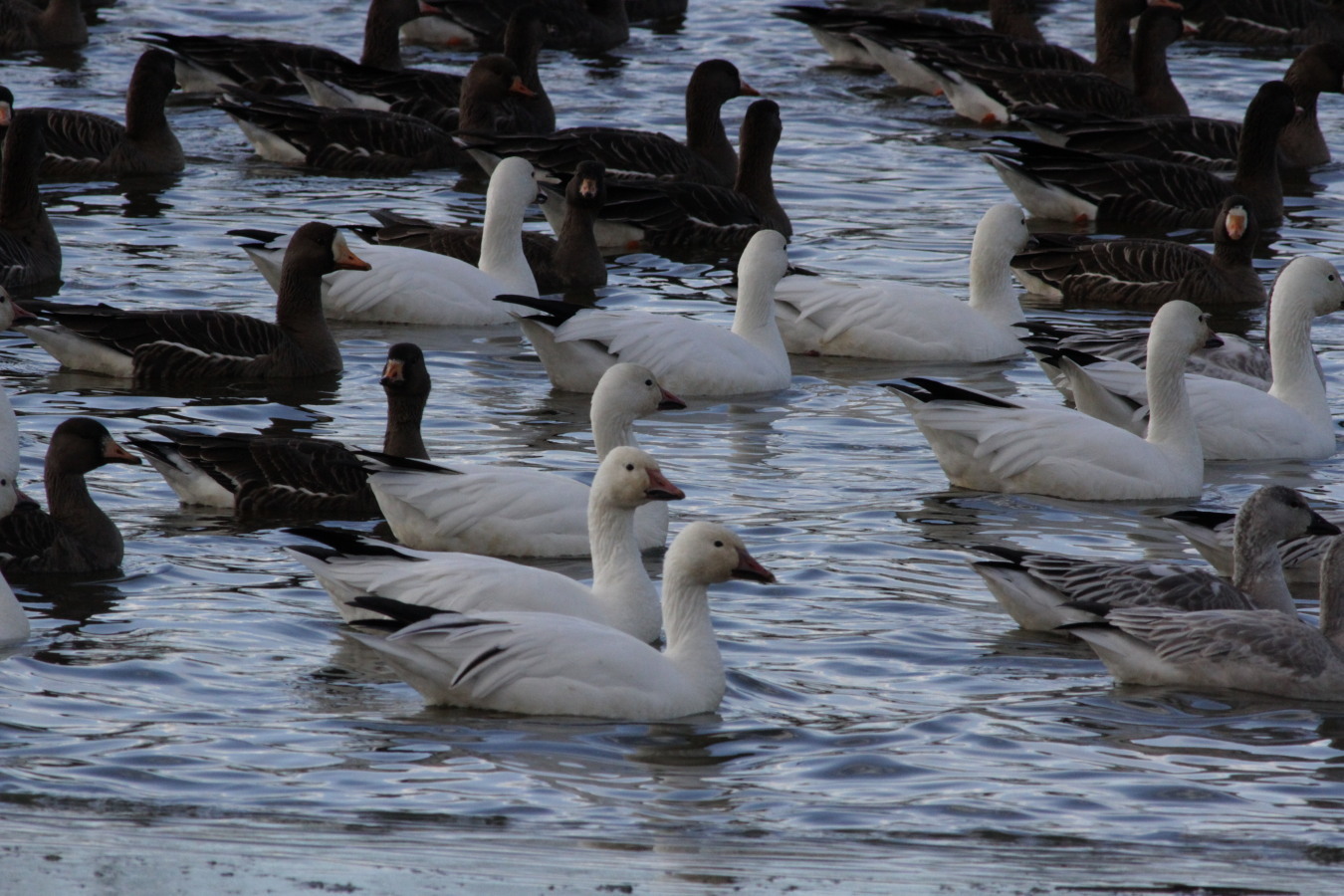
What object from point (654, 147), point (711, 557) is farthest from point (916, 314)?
point (711, 557)

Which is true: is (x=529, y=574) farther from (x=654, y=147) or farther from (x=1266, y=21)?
(x=1266, y=21)

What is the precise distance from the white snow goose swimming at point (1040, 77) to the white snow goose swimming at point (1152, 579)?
13.0 metres

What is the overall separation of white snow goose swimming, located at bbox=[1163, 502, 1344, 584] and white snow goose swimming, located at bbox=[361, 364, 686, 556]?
7.96 ft

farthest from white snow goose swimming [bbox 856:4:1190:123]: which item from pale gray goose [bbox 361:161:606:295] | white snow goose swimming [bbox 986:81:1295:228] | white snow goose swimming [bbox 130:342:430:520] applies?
white snow goose swimming [bbox 130:342:430:520]

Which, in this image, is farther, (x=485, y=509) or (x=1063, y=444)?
(x=1063, y=444)

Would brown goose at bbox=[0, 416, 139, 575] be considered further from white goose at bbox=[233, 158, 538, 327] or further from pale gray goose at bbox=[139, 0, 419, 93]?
pale gray goose at bbox=[139, 0, 419, 93]

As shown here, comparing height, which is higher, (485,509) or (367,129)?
(367,129)

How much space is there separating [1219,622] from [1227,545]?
1407mm

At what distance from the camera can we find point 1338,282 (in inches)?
467

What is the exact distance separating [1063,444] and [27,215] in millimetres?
7712

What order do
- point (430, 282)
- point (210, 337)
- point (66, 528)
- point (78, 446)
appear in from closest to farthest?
point (66, 528), point (78, 446), point (210, 337), point (430, 282)

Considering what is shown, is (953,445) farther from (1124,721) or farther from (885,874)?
(885,874)

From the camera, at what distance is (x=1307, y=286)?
461 inches

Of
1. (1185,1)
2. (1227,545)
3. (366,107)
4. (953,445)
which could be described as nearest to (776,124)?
(366,107)
